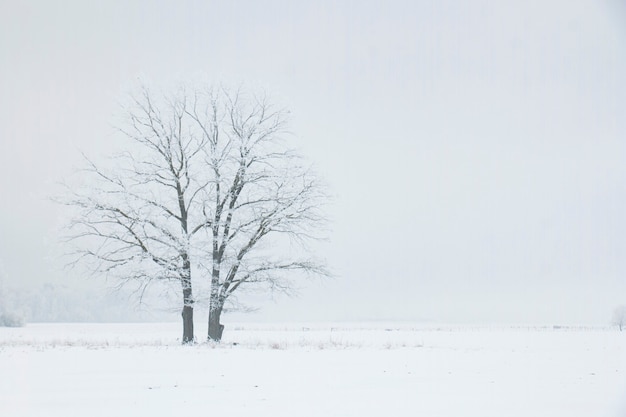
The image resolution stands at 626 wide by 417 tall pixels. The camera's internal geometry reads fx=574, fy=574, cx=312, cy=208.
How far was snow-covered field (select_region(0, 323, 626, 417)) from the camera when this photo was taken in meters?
9.04

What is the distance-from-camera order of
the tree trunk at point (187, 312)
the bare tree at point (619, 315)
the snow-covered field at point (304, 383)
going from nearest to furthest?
the snow-covered field at point (304, 383) < the tree trunk at point (187, 312) < the bare tree at point (619, 315)

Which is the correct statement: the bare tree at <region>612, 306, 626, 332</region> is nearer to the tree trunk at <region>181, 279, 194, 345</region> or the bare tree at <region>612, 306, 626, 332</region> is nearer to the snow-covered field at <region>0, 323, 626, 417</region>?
the snow-covered field at <region>0, 323, 626, 417</region>

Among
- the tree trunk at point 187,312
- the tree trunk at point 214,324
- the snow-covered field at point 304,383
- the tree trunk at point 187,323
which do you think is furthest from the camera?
the tree trunk at point 214,324

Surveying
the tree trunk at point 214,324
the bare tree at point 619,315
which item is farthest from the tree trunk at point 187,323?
the bare tree at point 619,315

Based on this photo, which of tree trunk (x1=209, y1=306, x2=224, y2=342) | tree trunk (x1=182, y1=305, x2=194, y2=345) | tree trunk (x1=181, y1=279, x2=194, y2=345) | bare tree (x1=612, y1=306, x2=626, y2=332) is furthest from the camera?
bare tree (x1=612, y1=306, x2=626, y2=332)

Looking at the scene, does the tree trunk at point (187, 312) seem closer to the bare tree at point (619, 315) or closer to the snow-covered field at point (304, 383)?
the snow-covered field at point (304, 383)

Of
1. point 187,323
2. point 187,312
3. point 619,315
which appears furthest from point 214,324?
point 619,315

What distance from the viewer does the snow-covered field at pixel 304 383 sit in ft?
29.7

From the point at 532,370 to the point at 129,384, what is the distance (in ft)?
31.6

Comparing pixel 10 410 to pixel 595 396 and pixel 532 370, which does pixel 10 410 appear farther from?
pixel 532 370

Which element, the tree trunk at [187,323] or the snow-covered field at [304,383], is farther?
the tree trunk at [187,323]

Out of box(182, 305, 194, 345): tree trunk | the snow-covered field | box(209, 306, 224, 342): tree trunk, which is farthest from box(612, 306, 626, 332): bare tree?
box(182, 305, 194, 345): tree trunk

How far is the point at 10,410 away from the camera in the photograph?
9016 mm

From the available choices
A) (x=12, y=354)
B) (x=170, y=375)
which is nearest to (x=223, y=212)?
(x=12, y=354)
